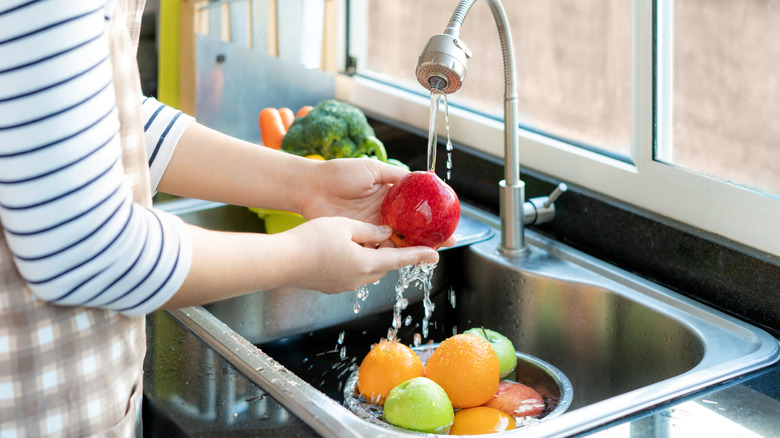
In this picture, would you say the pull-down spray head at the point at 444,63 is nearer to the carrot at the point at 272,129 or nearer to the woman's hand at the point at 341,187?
the woman's hand at the point at 341,187

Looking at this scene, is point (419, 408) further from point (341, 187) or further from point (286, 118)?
point (286, 118)

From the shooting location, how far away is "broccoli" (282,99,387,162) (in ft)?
5.34

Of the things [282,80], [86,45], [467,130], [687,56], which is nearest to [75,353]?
[86,45]

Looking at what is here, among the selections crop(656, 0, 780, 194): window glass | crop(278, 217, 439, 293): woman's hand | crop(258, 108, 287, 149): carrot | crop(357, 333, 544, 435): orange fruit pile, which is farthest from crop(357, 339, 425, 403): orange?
crop(258, 108, 287, 149): carrot

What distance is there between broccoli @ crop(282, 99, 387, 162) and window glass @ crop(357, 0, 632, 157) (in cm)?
27

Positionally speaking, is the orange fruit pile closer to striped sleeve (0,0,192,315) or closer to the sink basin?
the sink basin

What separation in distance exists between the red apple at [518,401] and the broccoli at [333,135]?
23.9 inches

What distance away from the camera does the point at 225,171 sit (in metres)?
1.03

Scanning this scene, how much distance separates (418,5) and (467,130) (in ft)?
1.34

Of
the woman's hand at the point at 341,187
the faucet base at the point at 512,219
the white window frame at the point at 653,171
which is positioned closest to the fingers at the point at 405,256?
the woman's hand at the point at 341,187

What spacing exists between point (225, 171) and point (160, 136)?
3.5 inches

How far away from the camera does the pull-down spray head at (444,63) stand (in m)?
1.00

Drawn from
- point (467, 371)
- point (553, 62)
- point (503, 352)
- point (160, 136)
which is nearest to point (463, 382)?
point (467, 371)

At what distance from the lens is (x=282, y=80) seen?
1984mm
